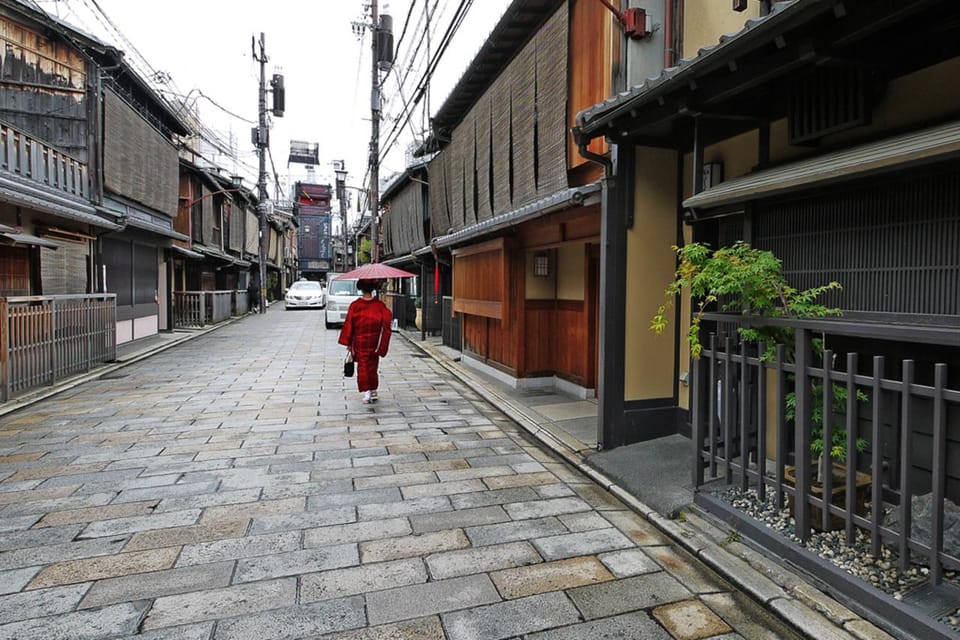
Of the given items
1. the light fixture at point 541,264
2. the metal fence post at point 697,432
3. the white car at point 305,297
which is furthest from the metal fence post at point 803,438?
the white car at point 305,297

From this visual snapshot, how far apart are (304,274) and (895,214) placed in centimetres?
6459

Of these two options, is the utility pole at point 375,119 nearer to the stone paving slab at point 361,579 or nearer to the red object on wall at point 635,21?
the red object on wall at point 635,21

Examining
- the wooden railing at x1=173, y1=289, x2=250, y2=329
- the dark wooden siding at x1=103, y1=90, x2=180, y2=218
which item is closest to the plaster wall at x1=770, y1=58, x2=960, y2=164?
the dark wooden siding at x1=103, y1=90, x2=180, y2=218

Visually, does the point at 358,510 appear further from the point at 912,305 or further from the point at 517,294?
the point at 517,294

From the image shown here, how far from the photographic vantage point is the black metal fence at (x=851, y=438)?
2553 mm

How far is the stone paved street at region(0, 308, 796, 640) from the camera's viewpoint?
2.82m

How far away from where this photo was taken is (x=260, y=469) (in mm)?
5176

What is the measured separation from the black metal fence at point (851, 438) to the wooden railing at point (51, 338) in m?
9.24

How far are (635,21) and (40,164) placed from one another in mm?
11636

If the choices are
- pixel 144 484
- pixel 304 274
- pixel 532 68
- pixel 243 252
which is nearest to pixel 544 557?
pixel 144 484

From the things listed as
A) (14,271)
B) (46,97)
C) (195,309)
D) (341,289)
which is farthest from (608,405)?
(195,309)

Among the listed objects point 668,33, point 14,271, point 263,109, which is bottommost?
point 14,271

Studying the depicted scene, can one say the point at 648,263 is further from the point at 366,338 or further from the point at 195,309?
the point at 195,309

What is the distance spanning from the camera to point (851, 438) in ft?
9.39
